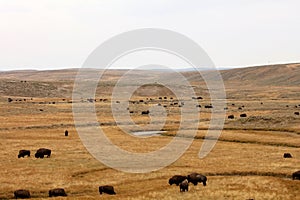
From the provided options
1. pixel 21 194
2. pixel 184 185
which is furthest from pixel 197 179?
pixel 21 194

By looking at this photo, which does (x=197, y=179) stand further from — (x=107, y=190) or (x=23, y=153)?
(x=23, y=153)

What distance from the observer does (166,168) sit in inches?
1575

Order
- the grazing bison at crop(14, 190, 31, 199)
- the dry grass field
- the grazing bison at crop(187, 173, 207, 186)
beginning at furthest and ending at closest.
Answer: the grazing bison at crop(187, 173, 207, 186), the dry grass field, the grazing bison at crop(14, 190, 31, 199)

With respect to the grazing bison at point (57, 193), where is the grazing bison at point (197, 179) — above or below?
above

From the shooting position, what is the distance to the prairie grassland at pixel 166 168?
3078cm

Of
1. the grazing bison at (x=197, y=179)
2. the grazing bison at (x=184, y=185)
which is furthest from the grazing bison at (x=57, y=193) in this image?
the grazing bison at (x=197, y=179)

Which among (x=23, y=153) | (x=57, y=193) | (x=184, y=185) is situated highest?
(x=23, y=153)

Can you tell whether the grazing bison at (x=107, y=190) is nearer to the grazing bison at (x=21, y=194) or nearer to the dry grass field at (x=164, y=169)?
the dry grass field at (x=164, y=169)

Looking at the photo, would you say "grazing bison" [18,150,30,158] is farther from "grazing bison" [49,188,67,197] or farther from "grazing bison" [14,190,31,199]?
"grazing bison" [49,188,67,197]

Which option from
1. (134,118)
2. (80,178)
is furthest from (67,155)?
(134,118)

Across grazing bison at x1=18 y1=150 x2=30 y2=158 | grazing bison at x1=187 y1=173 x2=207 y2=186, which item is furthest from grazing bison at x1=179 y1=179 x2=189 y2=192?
grazing bison at x1=18 y1=150 x2=30 y2=158

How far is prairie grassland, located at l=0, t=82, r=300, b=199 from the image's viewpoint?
30781 millimetres

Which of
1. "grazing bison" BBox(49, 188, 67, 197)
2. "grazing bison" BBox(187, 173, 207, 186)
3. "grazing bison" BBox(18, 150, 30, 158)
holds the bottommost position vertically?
"grazing bison" BBox(49, 188, 67, 197)

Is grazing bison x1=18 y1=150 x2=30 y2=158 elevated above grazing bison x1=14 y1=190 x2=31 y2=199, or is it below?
above
